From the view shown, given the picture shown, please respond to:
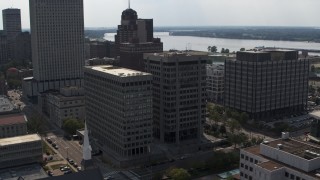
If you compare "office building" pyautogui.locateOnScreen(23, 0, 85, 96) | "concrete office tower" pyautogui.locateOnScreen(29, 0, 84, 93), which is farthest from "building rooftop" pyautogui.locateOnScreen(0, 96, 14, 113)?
"concrete office tower" pyautogui.locateOnScreen(29, 0, 84, 93)

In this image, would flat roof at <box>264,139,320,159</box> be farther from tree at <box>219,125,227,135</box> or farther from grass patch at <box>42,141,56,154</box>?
grass patch at <box>42,141,56,154</box>

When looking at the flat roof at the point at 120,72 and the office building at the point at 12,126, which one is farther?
the office building at the point at 12,126

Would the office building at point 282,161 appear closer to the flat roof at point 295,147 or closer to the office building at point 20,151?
the flat roof at point 295,147

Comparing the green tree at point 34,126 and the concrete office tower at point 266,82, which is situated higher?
the concrete office tower at point 266,82

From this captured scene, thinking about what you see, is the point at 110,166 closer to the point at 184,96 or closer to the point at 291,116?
the point at 184,96

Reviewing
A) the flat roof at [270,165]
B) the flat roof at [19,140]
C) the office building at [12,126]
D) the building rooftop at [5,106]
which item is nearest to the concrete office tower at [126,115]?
the flat roof at [19,140]

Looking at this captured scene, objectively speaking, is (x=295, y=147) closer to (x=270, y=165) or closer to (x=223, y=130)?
(x=270, y=165)
